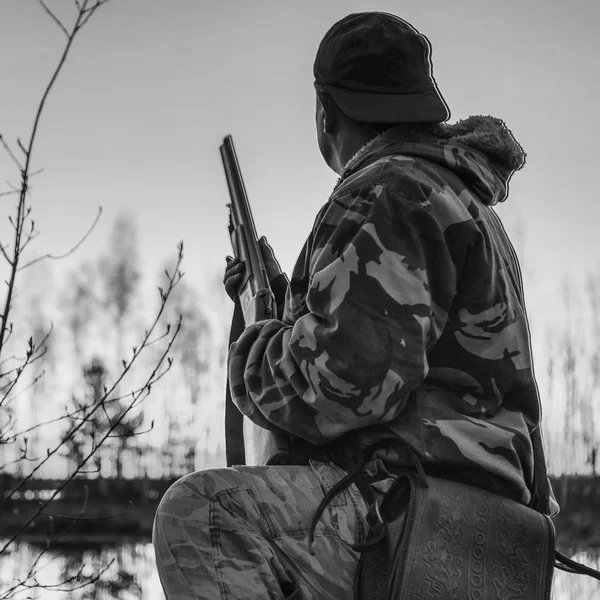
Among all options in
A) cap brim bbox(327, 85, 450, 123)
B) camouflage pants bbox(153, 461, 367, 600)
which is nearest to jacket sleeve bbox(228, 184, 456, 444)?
camouflage pants bbox(153, 461, 367, 600)

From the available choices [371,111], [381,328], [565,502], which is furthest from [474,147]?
[565,502]

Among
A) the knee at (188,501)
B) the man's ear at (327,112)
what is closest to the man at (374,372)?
the knee at (188,501)

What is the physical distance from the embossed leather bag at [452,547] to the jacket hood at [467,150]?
2.57 feet

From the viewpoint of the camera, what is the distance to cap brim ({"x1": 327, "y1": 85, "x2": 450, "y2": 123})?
2684 mm

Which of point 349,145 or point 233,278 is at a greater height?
point 349,145

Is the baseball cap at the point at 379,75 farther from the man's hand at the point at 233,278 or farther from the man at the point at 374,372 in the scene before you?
the man's hand at the point at 233,278

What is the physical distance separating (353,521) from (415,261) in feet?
1.99

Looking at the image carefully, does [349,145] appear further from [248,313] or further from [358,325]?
[358,325]

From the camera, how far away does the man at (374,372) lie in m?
2.27

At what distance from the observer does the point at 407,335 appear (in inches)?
90.4

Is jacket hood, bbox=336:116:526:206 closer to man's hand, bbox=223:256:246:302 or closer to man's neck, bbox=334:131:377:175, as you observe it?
man's neck, bbox=334:131:377:175

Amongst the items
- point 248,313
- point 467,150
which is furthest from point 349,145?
point 248,313

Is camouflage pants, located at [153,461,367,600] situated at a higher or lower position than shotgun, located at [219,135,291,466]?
lower

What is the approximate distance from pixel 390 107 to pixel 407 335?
695 mm
